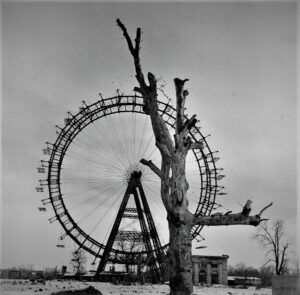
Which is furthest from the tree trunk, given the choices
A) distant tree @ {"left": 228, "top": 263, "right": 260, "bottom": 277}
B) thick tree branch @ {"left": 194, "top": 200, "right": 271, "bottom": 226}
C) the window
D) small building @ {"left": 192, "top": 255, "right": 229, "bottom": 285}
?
distant tree @ {"left": 228, "top": 263, "right": 260, "bottom": 277}

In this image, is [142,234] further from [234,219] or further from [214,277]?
[214,277]

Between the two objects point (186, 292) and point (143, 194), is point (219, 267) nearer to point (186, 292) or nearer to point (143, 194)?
point (143, 194)

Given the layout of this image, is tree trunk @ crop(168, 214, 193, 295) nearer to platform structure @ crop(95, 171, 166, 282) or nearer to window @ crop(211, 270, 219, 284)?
platform structure @ crop(95, 171, 166, 282)

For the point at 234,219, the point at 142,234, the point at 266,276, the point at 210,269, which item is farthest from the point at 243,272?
the point at 234,219

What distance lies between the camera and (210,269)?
55656 millimetres

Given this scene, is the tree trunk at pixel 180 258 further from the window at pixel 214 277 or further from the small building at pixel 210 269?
the window at pixel 214 277

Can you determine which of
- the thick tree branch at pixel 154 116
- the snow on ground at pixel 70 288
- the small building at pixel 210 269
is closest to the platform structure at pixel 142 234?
the snow on ground at pixel 70 288

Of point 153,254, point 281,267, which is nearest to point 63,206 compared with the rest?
point 153,254

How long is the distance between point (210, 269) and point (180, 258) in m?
50.7

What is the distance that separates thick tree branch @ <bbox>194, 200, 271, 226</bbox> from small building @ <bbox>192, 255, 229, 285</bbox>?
48686 millimetres

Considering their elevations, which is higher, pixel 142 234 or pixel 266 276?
pixel 142 234

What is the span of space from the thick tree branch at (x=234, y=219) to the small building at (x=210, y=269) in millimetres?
48686

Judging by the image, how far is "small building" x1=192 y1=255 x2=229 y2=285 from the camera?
5459 cm

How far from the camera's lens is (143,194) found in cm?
2728
